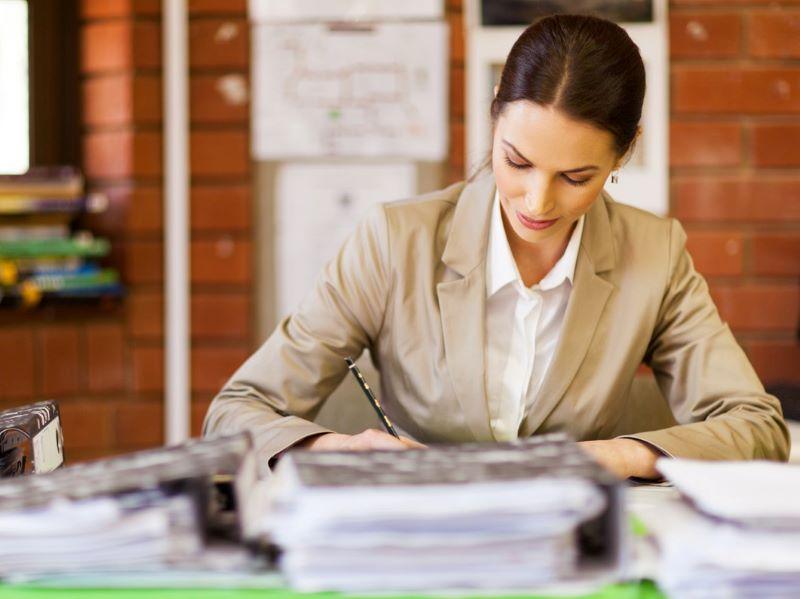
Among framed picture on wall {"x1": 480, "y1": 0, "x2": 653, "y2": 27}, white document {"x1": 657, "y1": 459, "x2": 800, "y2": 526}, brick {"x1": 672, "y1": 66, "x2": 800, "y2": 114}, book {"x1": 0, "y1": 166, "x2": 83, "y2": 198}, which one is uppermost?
framed picture on wall {"x1": 480, "y1": 0, "x2": 653, "y2": 27}

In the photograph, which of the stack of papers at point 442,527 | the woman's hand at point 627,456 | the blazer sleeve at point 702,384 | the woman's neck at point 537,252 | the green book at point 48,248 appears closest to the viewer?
the stack of papers at point 442,527

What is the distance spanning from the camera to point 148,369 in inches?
99.3

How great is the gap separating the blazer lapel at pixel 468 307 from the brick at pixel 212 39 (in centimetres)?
115

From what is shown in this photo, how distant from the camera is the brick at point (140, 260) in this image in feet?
8.24

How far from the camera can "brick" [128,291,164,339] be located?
2514mm

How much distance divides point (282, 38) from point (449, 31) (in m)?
0.41

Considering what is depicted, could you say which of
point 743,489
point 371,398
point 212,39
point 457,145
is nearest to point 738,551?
point 743,489

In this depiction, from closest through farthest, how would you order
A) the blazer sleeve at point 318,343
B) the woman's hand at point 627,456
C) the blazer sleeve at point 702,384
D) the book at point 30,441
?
1. the book at point 30,441
2. the woman's hand at point 627,456
3. the blazer sleeve at point 702,384
4. the blazer sleeve at point 318,343

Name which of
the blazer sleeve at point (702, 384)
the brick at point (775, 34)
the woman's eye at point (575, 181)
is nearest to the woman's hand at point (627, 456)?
the blazer sleeve at point (702, 384)

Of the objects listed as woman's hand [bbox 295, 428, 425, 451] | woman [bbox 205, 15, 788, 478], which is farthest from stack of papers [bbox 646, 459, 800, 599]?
woman [bbox 205, 15, 788, 478]

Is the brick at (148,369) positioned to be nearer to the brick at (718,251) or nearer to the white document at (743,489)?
the brick at (718,251)

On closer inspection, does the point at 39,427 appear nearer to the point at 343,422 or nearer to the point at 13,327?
the point at 343,422

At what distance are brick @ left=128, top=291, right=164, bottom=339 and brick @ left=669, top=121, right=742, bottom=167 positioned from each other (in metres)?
1.33

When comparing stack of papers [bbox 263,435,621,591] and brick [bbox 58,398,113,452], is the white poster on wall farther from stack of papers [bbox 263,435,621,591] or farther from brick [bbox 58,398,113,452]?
stack of papers [bbox 263,435,621,591]
